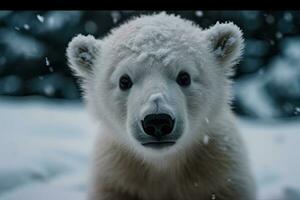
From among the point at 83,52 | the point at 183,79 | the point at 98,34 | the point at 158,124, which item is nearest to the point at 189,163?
the point at 183,79

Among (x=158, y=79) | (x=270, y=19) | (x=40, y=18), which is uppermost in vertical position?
(x=40, y=18)

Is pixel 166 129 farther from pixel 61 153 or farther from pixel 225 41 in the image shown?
pixel 61 153

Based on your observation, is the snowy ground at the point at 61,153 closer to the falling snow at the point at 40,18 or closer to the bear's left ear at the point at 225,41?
the bear's left ear at the point at 225,41

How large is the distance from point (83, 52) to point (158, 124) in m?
0.84

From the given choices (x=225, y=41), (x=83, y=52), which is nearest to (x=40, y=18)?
(x=83, y=52)

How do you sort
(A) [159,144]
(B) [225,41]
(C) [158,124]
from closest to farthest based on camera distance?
(C) [158,124] → (A) [159,144] → (B) [225,41]

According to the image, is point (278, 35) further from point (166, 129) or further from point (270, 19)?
point (166, 129)

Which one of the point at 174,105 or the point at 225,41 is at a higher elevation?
the point at 225,41

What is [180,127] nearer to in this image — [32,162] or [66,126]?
[32,162]

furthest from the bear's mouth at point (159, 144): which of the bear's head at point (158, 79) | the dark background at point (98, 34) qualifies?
the dark background at point (98, 34)

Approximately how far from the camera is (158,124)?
2.36 m

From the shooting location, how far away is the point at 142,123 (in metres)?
2.40

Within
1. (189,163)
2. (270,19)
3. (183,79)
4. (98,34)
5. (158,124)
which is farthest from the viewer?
(270,19)

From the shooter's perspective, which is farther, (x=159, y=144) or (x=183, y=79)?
(x=183, y=79)
